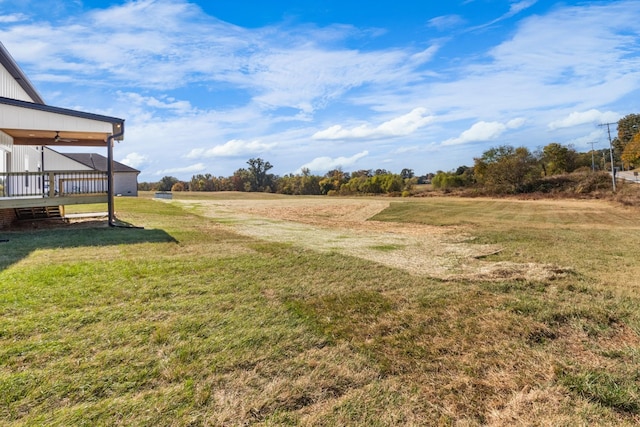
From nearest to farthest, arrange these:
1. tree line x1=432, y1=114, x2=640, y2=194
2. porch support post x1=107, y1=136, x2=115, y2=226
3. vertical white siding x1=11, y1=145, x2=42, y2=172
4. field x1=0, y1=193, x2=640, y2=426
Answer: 1. field x1=0, y1=193, x2=640, y2=426
2. porch support post x1=107, y1=136, x2=115, y2=226
3. vertical white siding x1=11, y1=145, x2=42, y2=172
4. tree line x1=432, y1=114, x2=640, y2=194

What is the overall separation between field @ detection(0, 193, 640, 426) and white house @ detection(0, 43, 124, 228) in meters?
5.11

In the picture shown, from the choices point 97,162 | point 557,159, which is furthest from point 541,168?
point 97,162

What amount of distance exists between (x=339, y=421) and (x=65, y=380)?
6.51ft

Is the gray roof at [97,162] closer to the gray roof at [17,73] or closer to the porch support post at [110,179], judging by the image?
the gray roof at [17,73]

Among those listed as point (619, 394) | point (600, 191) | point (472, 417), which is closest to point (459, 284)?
point (619, 394)

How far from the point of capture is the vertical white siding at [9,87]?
13.2m

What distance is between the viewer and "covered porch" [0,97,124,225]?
32.2 feet

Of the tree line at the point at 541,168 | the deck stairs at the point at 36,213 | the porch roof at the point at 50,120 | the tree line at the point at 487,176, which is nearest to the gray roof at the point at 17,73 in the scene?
the porch roof at the point at 50,120

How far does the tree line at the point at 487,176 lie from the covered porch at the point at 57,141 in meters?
38.8

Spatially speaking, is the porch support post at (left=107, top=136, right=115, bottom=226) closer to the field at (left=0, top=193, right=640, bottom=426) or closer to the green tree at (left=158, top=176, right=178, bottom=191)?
the field at (left=0, top=193, right=640, bottom=426)

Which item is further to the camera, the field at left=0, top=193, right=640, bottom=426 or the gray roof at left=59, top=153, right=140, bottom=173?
the gray roof at left=59, top=153, right=140, bottom=173

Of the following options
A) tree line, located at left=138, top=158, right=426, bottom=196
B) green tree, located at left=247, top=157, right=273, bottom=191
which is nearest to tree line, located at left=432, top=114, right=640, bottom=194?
tree line, located at left=138, top=158, right=426, bottom=196

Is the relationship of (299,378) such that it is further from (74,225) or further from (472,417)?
(74,225)

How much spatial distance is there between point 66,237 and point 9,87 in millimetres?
10456
